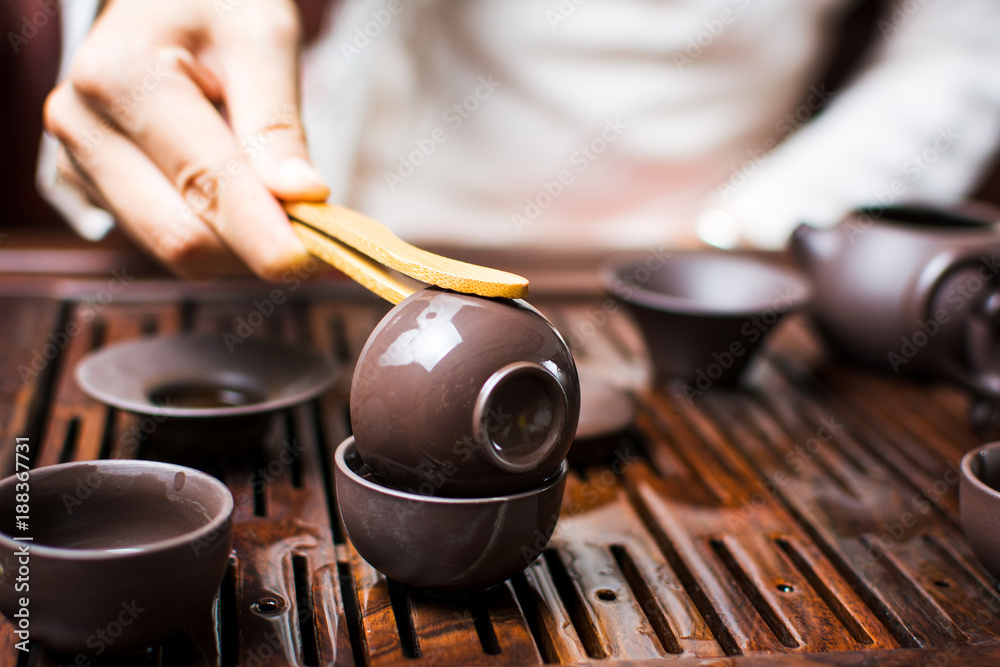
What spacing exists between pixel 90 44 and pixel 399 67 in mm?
907

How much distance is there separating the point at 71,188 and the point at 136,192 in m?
0.35

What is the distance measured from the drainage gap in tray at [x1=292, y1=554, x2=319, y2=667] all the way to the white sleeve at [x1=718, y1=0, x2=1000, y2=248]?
4.83 ft

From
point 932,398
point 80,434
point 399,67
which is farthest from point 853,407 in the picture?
point 399,67

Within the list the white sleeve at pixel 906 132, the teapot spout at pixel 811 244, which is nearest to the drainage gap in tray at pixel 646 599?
the teapot spout at pixel 811 244

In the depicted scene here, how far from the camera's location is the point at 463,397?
0.67 meters

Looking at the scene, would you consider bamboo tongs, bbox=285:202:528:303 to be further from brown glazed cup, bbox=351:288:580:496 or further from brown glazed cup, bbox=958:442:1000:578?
brown glazed cup, bbox=958:442:1000:578

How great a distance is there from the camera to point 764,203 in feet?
6.91

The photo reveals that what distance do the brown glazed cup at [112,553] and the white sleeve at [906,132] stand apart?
1555 mm

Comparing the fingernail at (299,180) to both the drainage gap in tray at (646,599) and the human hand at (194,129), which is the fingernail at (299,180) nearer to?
the human hand at (194,129)

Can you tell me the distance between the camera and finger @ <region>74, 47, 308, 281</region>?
3.10 ft

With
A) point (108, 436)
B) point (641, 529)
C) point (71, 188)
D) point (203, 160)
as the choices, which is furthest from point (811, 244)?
point (71, 188)

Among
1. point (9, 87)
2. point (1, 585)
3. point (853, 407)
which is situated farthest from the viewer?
point (9, 87)

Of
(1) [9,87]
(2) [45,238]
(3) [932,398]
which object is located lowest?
(1) [9,87]

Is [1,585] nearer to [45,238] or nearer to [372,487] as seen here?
[372,487]
